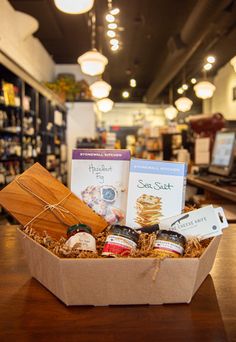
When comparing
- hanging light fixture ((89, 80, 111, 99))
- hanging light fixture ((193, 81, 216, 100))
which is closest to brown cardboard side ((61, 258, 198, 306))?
hanging light fixture ((89, 80, 111, 99))

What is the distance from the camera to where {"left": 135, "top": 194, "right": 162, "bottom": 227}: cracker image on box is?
85 cm

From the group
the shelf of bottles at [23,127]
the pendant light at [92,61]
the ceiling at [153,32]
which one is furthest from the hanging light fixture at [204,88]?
the pendant light at [92,61]

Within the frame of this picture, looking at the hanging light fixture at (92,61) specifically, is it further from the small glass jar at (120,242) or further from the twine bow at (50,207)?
the small glass jar at (120,242)

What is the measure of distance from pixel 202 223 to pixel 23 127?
4.16m

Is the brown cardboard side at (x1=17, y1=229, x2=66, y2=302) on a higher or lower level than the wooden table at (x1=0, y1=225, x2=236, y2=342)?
higher

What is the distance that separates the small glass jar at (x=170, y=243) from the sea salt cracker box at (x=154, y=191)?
0.43 feet

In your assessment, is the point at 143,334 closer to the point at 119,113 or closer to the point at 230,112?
the point at 230,112

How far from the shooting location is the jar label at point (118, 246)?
0.69 meters

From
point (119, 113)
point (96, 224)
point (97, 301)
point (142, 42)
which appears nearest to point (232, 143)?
point (96, 224)

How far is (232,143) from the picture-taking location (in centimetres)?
329

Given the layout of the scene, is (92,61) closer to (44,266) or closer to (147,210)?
(147,210)

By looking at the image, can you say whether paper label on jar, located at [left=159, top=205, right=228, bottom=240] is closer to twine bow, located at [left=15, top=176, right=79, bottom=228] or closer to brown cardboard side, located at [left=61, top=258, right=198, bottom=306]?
brown cardboard side, located at [left=61, top=258, right=198, bottom=306]

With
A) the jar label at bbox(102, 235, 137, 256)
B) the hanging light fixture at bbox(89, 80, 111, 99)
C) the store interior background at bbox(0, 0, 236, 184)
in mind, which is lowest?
the jar label at bbox(102, 235, 137, 256)

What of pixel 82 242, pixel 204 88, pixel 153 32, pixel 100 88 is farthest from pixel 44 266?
pixel 153 32
